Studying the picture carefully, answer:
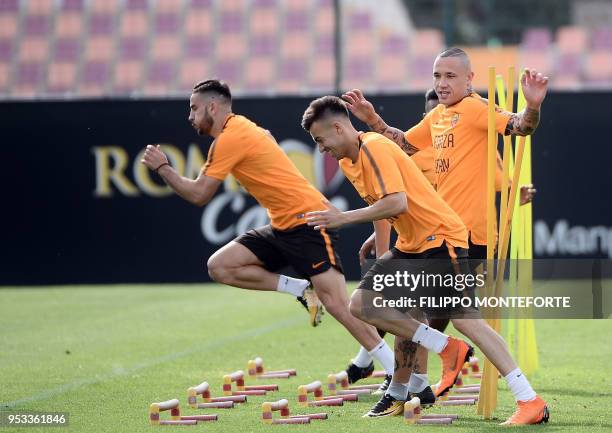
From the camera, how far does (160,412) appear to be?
7.63 meters

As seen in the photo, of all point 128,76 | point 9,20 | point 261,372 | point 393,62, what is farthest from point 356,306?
point 9,20

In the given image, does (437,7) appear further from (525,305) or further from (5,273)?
(525,305)

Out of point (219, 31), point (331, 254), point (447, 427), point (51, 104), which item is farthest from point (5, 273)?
point (447, 427)

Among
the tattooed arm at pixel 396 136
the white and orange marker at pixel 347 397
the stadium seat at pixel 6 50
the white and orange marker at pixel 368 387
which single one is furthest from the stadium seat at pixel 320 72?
the white and orange marker at pixel 347 397


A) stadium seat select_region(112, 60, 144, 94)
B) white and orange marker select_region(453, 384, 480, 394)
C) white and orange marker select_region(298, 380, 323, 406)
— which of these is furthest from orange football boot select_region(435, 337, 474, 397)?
stadium seat select_region(112, 60, 144, 94)

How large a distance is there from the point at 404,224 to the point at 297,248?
177cm

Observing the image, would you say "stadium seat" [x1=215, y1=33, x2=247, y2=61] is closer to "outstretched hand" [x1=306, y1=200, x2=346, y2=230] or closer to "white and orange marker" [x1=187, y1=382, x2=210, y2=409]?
"white and orange marker" [x1=187, y1=382, x2=210, y2=409]

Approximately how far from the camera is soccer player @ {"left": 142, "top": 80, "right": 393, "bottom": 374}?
8.22 metres

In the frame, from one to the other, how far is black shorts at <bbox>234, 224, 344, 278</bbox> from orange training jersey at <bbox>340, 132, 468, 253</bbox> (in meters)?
1.51

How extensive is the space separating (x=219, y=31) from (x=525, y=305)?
12.9 meters

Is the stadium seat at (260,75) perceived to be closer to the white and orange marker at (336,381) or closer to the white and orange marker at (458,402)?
the white and orange marker at (336,381)

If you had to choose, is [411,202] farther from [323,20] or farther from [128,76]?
[128,76]

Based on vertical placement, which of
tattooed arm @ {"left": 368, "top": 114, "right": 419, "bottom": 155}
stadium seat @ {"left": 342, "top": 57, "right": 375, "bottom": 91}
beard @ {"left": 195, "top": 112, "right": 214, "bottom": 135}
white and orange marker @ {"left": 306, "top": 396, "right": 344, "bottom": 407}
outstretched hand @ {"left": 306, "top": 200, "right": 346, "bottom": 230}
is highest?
stadium seat @ {"left": 342, "top": 57, "right": 375, "bottom": 91}

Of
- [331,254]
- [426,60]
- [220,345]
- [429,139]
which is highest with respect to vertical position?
[426,60]
